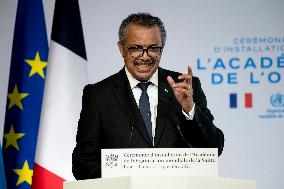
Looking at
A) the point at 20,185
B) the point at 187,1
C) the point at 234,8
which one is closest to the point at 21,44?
the point at 20,185

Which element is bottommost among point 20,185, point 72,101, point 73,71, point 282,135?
point 20,185

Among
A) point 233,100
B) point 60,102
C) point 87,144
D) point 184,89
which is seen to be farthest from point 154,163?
point 233,100

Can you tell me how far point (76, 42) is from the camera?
3410 millimetres

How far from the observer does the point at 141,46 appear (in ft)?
7.49

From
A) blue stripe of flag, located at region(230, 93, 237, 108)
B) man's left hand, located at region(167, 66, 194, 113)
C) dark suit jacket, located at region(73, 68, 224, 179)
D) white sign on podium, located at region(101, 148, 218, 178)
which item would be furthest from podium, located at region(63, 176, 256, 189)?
blue stripe of flag, located at region(230, 93, 237, 108)

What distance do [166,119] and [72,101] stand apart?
3.73 feet

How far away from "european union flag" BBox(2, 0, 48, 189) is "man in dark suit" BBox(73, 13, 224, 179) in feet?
3.29

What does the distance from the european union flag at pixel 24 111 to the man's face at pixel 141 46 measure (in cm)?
117

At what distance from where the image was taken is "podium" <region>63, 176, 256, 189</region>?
4.64 ft

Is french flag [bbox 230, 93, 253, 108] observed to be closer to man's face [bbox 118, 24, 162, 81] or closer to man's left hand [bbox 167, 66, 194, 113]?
man's face [bbox 118, 24, 162, 81]

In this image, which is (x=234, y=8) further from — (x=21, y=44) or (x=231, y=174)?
(x=21, y=44)

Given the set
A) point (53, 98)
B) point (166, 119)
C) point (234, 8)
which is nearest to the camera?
point (166, 119)

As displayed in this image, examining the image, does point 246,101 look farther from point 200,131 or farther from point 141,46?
point 200,131

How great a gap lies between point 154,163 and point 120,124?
816 millimetres
